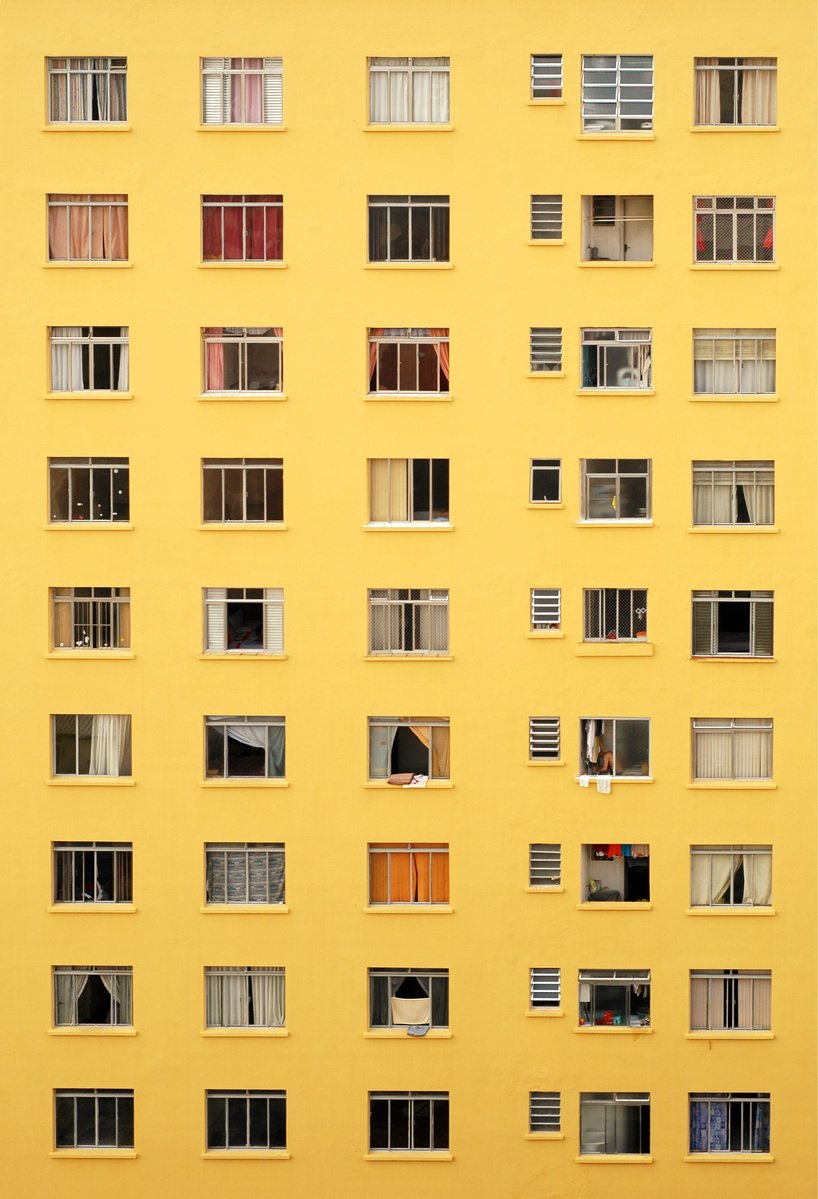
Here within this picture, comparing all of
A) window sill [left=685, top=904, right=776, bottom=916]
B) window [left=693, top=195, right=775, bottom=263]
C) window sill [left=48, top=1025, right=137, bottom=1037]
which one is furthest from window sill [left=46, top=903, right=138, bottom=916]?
window [left=693, top=195, right=775, bottom=263]

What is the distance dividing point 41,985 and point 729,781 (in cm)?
1086

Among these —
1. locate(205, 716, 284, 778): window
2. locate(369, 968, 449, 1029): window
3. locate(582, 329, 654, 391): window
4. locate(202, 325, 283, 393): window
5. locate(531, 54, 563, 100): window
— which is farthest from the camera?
locate(369, 968, 449, 1029): window

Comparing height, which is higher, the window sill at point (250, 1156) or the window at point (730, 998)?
the window at point (730, 998)

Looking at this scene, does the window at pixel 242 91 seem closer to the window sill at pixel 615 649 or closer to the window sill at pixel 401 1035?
the window sill at pixel 615 649

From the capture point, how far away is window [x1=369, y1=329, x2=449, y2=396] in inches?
865

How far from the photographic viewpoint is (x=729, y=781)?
2227 centimetres

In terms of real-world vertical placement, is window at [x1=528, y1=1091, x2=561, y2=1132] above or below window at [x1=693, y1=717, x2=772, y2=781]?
below

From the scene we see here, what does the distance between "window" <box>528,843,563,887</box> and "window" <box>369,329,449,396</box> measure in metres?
7.03

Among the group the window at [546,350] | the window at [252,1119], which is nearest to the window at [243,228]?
the window at [546,350]

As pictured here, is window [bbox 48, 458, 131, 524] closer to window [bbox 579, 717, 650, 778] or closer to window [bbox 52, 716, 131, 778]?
window [bbox 52, 716, 131, 778]

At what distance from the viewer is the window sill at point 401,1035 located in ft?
73.0

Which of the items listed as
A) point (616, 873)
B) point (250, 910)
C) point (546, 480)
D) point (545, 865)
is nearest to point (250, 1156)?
point (250, 910)

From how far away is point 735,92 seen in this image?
2188cm

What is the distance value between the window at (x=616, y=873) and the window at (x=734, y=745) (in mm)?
1686
